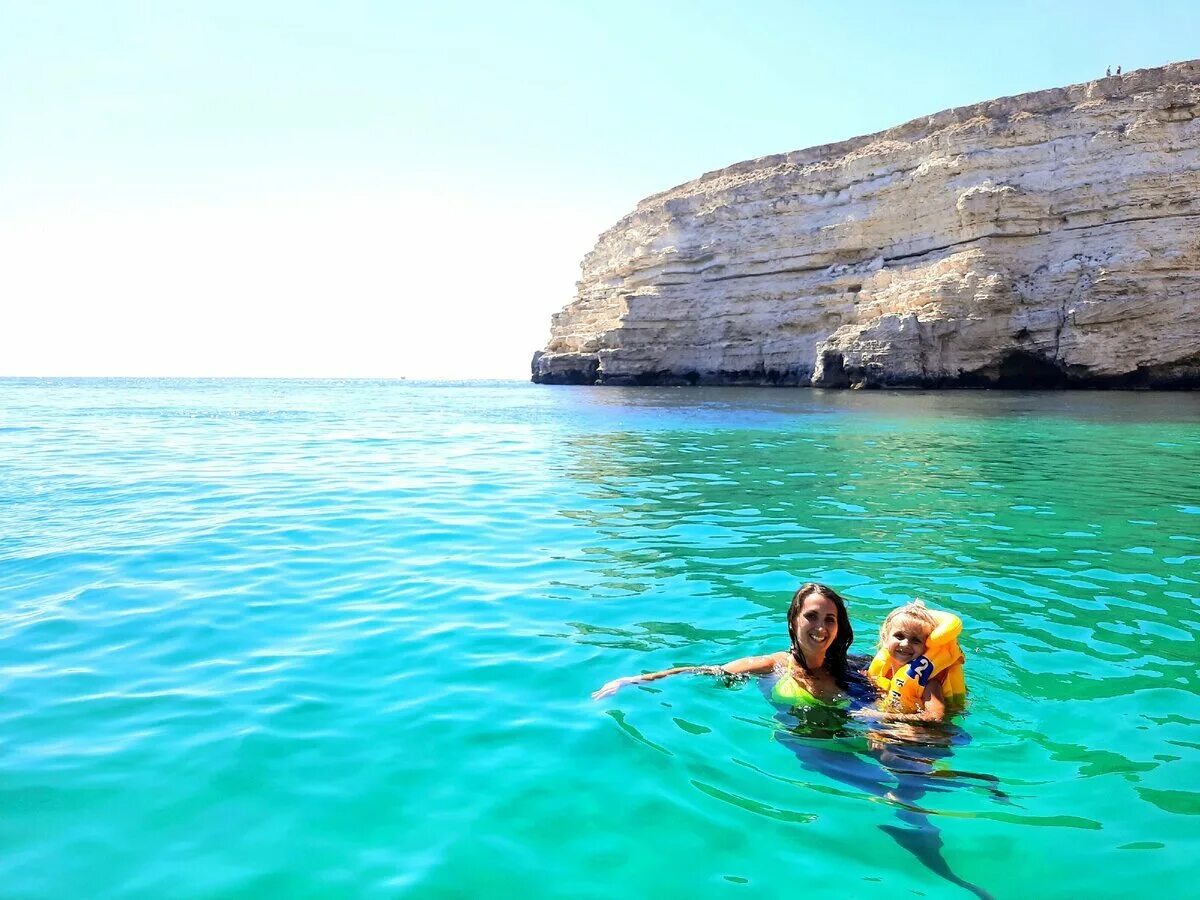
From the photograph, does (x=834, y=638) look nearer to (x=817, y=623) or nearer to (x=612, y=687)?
(x=817, y=623)

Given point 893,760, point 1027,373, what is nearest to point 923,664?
point 893,760

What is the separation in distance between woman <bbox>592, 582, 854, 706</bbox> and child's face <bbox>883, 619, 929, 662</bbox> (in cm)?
24

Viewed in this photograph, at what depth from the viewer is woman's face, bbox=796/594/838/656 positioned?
173 inches

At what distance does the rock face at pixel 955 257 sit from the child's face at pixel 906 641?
1299 inches

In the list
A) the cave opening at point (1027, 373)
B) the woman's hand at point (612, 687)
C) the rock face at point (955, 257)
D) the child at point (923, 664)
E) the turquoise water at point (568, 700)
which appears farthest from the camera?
the cave opening at point (1027, 373)

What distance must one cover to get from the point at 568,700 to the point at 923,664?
187 centimetres

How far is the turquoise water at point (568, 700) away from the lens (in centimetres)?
326

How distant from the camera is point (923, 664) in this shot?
4238 mm

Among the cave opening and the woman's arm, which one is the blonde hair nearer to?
the woman's arm

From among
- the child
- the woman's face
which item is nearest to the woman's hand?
the woman's face

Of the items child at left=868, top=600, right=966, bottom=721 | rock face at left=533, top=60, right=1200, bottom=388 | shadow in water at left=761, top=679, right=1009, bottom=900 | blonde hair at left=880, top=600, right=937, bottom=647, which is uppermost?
rock face at left=533, top=60, right=1200, bottom=388

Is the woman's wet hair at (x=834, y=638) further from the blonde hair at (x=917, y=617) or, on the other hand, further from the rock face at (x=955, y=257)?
the rock face at (x=955, y=257)

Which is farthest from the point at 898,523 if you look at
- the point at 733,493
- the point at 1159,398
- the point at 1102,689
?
the point at 1159,398

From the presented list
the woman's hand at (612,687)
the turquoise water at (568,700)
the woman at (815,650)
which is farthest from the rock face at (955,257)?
the woman's hand at (612,687)
